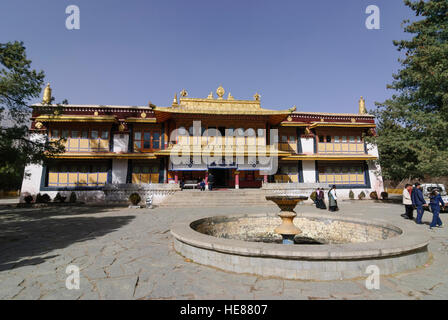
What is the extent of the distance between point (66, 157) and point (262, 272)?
20540mm

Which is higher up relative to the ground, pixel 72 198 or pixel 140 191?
pixel 140 191

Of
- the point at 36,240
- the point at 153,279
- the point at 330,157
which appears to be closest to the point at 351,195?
the point at 330,157

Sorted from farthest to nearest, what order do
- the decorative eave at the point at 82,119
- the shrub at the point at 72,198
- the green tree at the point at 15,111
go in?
the decorative eave at the point at 82,119 < the shrub at the point at 72,198 < the green tree at the point at 15,111

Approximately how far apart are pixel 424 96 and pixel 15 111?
80.0 feet

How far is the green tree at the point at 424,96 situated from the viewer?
1348cm

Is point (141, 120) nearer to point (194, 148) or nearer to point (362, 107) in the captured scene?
point (194, 148)

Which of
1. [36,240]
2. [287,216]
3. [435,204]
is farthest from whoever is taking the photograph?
[435,204]

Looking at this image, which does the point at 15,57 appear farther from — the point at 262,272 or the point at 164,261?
the point at 262,272

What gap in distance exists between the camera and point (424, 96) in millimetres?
15492

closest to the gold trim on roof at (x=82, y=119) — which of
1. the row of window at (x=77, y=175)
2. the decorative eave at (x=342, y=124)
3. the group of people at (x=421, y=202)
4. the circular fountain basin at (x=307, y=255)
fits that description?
the row of window at (x=77, y=175)

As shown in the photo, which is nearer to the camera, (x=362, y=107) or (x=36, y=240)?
(x=36, y=240)

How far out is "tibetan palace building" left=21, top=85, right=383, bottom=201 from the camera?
19312 mm

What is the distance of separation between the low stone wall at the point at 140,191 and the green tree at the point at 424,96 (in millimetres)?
16515

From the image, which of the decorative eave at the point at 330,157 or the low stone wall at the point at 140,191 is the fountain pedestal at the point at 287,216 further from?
the decorative eave at the point at 330,157
